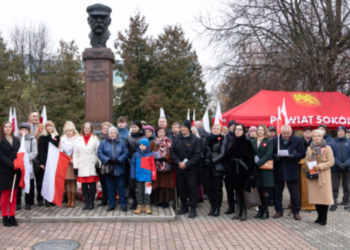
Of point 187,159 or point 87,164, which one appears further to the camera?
point 87,164

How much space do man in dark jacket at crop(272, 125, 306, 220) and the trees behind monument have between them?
21.0m

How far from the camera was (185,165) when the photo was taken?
6656mm

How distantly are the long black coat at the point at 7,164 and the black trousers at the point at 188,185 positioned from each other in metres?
3.03

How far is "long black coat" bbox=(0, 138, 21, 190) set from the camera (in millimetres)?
5859

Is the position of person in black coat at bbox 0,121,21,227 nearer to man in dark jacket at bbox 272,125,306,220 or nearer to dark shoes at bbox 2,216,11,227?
dark shoes at bbox 2,216,11,227

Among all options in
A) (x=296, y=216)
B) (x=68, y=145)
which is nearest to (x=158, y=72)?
(x=68, y=145)

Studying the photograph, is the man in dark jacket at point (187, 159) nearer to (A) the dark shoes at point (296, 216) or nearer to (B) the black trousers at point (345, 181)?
(A) the dark shoes at point (296, 216)

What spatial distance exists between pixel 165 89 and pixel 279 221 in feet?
77.5

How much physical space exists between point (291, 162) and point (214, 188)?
1.64 m

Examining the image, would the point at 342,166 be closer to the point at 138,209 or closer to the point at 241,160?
the point at 241,160

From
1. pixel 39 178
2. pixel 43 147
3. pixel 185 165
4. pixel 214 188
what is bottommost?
pixel 214 188

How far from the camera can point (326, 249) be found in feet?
16.5

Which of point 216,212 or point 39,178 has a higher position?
point 39,178

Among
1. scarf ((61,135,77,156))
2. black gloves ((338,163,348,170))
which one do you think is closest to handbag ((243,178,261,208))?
black gloves ((338,163,348,170))
